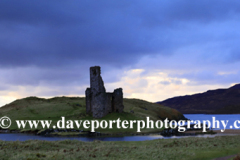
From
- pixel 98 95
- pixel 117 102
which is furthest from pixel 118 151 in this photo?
pixel 117 102

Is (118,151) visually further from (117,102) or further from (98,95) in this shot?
(117,102)

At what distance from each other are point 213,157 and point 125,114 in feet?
183

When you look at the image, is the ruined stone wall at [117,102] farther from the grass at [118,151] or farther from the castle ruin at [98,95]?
the grass at [118,151]

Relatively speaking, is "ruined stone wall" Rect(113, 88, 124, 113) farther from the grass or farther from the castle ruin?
the grass

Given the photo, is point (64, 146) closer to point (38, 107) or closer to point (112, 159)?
point (112, 159)

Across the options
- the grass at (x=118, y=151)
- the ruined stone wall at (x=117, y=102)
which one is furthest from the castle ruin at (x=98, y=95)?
the grass at (x=118, y=151)

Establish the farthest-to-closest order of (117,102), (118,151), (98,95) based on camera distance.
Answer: (117,102) < (98,95) < (118,151)

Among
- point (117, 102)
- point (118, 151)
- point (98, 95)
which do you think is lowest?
point (118, 151)

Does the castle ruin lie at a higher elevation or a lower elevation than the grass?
higher

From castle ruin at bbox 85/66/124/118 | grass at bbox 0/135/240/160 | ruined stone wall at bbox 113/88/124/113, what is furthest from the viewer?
ruined stone wall at bbox 113/88/124/113

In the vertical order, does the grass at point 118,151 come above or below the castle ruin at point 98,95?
below

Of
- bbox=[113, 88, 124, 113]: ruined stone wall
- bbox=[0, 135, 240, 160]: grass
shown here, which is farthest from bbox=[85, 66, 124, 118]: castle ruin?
bbox=[0, 135, 240, 160]: grass

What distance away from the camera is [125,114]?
86312 mm

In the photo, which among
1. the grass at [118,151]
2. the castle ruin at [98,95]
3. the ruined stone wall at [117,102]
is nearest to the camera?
the grass at [118,151]
